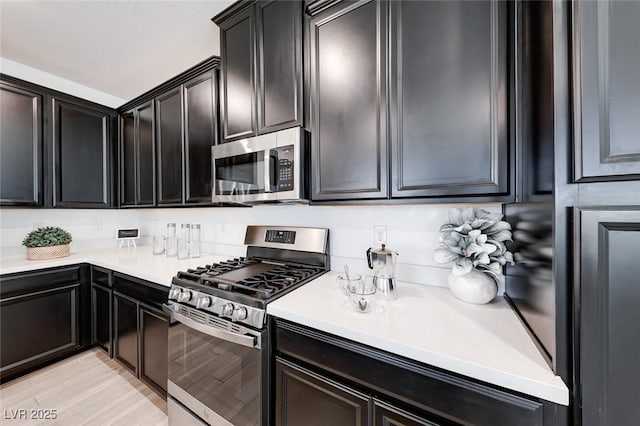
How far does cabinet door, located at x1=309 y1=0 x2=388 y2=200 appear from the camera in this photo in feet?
3.66

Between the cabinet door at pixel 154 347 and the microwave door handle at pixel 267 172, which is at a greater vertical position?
the microwave door handle at pixel 267 172

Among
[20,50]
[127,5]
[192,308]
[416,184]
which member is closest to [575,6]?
[416,184]

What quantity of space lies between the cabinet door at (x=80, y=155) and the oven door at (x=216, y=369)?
1948 millimetres

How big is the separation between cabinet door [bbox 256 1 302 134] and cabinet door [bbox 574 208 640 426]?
4.01 feet

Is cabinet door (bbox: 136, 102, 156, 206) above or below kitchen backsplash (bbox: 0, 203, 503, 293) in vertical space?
above

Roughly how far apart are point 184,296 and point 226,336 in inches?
14.7

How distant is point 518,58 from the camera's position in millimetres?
847

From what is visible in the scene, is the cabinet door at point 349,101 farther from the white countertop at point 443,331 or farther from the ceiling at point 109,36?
the ceiling at point 109,36

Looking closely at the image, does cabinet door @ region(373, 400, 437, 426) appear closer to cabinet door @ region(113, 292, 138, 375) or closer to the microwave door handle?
the microwave door handle

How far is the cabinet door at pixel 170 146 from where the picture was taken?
2025 millimetres

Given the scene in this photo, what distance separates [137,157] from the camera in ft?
7.88

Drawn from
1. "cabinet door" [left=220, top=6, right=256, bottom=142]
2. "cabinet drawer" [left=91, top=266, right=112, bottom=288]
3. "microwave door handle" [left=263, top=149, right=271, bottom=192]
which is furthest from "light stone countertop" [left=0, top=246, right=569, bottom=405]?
"cabinet drawer" [left=91, top=266, right=112, bottom=288]

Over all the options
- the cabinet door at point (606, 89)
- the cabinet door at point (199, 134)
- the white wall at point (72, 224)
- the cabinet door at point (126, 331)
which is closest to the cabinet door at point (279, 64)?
the cabinet door at point (199, 134)

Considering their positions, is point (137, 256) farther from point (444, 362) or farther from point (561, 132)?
point (561, 132)
